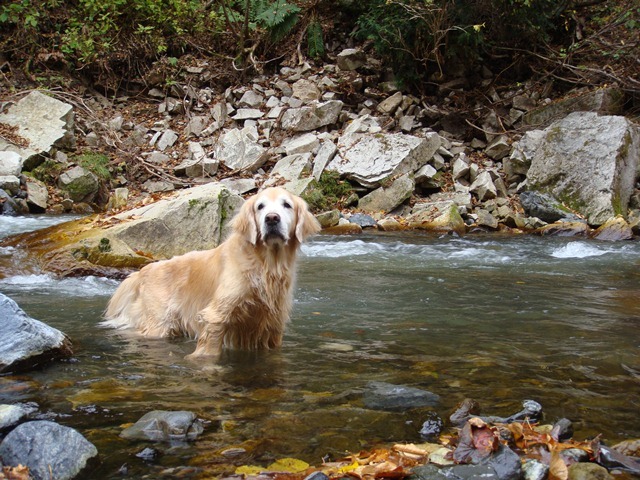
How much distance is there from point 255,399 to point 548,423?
1609 mm

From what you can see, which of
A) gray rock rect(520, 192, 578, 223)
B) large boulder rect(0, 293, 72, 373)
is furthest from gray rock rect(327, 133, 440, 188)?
large boulder rect(0, 293, 72, 373)

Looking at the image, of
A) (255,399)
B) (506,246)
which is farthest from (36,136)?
(255,399)

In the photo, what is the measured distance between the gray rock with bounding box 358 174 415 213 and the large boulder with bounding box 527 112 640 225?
2745 mm

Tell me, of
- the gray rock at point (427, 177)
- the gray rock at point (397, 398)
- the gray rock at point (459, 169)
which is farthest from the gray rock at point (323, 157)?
the gray rock at point (397, 398)

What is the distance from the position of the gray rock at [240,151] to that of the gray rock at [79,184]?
3.15 metres

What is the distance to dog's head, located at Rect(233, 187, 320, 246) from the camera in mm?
4586

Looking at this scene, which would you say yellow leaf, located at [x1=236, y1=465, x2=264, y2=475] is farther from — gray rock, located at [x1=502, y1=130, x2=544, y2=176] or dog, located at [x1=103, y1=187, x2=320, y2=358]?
gray rock, located at [x1=502, y1=130, x2=544, y2=176]

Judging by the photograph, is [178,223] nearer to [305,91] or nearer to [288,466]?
[288,466]

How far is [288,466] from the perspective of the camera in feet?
8.85

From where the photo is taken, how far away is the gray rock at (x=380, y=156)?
47.0ft

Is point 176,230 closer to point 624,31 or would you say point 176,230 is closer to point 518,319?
point 518,319

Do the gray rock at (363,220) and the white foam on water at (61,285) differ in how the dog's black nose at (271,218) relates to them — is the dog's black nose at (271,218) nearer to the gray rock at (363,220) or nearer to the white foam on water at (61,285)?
the white foam on water at (61,285)

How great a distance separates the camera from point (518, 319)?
582cm

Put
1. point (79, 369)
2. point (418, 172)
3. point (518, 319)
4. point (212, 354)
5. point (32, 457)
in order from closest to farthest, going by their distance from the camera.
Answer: point (32, 457)
point (79, 369)
point (212, 354)
point (518, 319)
point (418, 172)
